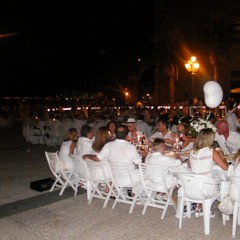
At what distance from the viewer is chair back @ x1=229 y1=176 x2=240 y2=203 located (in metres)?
4.53

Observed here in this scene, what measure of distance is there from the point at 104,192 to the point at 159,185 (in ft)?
5.00

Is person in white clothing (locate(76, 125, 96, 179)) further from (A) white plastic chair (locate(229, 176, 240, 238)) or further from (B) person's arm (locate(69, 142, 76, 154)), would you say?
(A) white plastic chair (locate(229, 176, 240, 238))

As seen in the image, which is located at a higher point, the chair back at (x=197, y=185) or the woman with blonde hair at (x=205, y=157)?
the woman with blonde hair at (x=205, y=157)

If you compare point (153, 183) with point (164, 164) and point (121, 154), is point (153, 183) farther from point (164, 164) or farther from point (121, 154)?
point (121, 154)

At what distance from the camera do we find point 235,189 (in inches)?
179

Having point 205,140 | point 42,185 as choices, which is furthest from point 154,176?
point 42,185

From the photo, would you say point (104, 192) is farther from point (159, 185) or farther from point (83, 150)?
point (159, 185)

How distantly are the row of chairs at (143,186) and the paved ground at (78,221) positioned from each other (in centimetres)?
14

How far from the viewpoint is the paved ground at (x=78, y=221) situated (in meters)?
4.91

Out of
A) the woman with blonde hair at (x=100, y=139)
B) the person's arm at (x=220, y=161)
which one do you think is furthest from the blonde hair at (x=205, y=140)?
the woman with blonde hair at (x=100, y=139)

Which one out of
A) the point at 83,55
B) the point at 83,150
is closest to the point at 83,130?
the point at 83,150

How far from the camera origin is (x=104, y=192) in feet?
21.7

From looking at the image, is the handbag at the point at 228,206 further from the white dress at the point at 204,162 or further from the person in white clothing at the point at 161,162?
the person in white clothing at the point at 161,162

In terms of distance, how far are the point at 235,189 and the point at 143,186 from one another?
1.47 m
